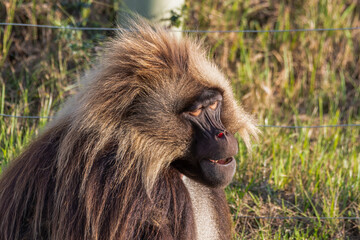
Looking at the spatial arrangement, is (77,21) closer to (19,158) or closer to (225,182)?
(19,158)

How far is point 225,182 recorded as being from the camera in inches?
119

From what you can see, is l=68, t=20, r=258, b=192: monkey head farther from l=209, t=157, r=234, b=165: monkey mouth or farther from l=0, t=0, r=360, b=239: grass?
l=0, t=0, r=360, b=239: grass

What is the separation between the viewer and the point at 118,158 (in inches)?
111

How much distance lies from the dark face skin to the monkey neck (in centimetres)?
15

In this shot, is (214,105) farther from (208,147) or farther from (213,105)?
(208,147)

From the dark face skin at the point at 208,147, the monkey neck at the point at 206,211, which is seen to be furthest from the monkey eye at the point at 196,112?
the monkey neck at the point at 206,211

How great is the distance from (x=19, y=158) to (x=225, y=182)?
1219 millimetres

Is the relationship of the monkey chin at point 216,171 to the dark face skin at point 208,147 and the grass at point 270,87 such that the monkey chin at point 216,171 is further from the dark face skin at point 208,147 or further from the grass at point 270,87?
the grass at point 270,87

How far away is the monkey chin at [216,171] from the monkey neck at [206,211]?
0.23m

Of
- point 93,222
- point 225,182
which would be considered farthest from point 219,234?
point 93,222

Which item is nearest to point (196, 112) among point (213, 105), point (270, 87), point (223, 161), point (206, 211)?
point (213, 105)

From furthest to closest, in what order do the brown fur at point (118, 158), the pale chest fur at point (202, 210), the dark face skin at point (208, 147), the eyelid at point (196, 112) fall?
the pale chest fur at point (202, 210) < the eyelid at point (196, 112) < the dark face skin at point (208, 147) < the brown fur at point (118, 158)

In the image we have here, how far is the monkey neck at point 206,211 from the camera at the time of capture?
320cm

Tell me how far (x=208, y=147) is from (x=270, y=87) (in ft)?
12.0
